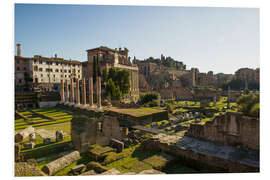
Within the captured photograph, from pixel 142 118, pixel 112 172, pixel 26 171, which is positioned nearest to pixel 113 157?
pixel 112 172

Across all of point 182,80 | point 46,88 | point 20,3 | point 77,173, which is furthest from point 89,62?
point 182,80

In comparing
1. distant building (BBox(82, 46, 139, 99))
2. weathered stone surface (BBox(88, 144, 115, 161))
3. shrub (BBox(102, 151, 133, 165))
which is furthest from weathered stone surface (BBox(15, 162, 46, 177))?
distant building (BBox(82, 46, 139, 99))

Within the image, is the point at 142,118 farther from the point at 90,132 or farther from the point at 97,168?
the point at 97,168

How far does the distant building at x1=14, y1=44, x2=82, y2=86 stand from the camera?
31809 mm

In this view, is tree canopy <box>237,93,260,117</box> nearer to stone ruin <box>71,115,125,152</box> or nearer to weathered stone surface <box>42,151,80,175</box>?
stone ruin <box>71,115,125,152</box>

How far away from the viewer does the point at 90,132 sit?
11.3 metres

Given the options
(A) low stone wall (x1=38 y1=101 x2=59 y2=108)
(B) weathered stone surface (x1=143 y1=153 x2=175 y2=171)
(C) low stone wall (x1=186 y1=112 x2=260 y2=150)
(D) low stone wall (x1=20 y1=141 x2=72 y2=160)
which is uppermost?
(C) low stone wall (x1=186 y1=112 x2=260 y2=150)

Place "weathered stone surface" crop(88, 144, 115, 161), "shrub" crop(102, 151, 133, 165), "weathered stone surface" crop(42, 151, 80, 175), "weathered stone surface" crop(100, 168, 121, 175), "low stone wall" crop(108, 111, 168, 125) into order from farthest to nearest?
"low stone wall" crop(108, 111, 168, 125) → "weathered stone surface" crop(88, 144, 115, 161) → "shrub" crop(102, 151, 133, 165) → "weathered stone surface" crop(42, 151, 80, 175) → "weathered stone surface" crop(100, 168, 121, 175)

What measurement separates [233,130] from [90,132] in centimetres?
801

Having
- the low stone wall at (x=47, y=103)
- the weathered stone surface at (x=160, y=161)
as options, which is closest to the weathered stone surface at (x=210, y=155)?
the weathered stone surface at (x=160, y=161)

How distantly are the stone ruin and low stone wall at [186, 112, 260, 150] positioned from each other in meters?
5.50
